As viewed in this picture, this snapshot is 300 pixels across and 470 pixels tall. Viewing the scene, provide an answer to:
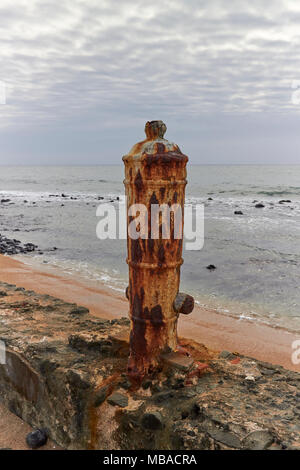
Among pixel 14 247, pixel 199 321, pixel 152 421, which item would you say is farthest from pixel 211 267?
pixel 152 421

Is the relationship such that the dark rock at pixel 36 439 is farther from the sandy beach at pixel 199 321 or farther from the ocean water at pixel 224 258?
the ocean water at pixel 224 258

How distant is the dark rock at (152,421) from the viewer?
2.53 metres

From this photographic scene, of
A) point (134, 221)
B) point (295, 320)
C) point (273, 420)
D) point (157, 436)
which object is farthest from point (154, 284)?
point (295, 320)

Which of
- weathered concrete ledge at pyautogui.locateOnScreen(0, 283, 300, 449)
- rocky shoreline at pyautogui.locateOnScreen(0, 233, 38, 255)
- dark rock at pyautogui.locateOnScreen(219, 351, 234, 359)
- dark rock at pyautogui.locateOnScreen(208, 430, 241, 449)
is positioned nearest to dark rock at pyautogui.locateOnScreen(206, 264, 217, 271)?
rocky shoreline at pyautogui.locateOnScreen(0, 233, 38, 255)

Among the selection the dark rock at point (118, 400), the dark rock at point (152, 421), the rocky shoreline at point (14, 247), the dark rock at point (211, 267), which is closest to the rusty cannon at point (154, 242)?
the dark rock at point (118, 400)

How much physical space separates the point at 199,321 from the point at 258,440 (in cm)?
456

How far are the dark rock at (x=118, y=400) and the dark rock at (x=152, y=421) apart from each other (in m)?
0.24

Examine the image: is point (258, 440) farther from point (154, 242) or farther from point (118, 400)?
point (154, 242)

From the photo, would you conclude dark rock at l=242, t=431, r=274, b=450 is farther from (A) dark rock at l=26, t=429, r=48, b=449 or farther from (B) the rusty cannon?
(A) dark rock at l=26, t=429, r=48, b=449

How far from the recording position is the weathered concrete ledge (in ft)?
8.04

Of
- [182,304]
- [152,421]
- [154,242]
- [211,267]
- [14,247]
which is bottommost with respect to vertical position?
[211,267]

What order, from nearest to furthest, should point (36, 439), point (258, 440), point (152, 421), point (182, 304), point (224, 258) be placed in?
1. point (258, 440)
2. point (152, 421)
3. point (182, 304)
4. point (36, 439)
5. point (224, 258)

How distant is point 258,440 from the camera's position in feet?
7.50

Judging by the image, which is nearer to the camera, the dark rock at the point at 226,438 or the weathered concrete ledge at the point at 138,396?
the dark rock at the point at 226,438
